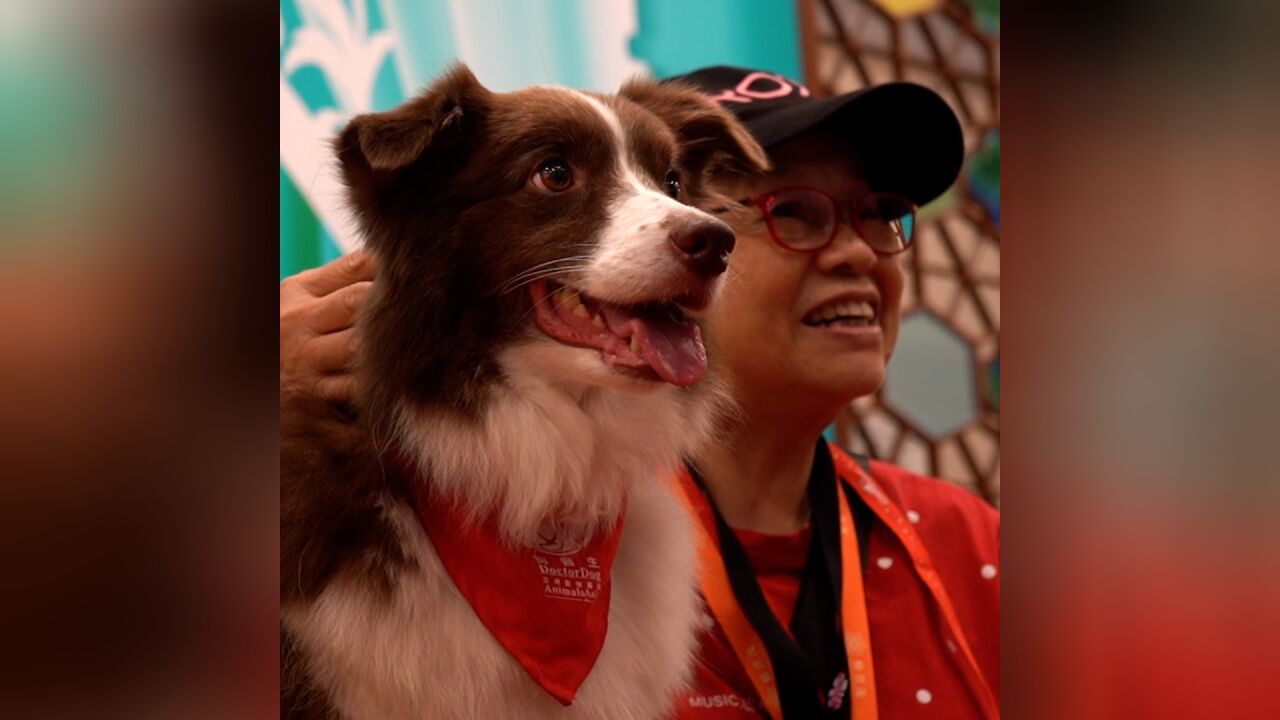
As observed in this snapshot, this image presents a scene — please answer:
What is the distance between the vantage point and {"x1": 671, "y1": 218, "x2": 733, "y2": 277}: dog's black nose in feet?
3.27

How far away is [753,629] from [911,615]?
243 millimetres

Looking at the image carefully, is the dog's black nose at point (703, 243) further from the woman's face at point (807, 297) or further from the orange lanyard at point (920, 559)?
the orange lanyard at point (920, 559)

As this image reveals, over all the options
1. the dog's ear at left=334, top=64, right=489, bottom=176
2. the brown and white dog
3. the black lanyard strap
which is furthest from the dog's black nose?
the black lanyard strap

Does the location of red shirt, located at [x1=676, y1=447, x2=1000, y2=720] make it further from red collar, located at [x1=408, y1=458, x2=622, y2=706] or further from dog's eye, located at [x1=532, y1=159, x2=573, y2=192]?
dog's eye, located at [x1=532, y1=159, x2=573, y2=192]

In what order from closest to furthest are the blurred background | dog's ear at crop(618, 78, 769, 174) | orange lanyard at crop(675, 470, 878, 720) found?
the blurred background
dog's ear at crop(618, 78, 769, 174)
orange lanyard at crop(675, 470, 878, 720)

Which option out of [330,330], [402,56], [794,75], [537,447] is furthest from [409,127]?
[794,75]

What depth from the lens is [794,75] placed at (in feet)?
4.63

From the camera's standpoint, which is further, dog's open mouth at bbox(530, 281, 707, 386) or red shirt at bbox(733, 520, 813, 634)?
red shirt at bbox(733, 520, 813, 634)

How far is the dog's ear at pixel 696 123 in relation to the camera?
1.20m

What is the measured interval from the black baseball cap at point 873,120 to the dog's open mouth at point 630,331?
1.28 feet

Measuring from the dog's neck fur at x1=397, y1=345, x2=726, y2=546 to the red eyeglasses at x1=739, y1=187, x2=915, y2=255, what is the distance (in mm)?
299

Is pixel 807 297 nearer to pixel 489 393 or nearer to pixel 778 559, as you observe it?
pixel 778 559

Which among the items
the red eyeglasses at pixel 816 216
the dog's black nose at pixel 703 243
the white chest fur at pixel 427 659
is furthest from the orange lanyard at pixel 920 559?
the dog's black nose at pixel 703 243
